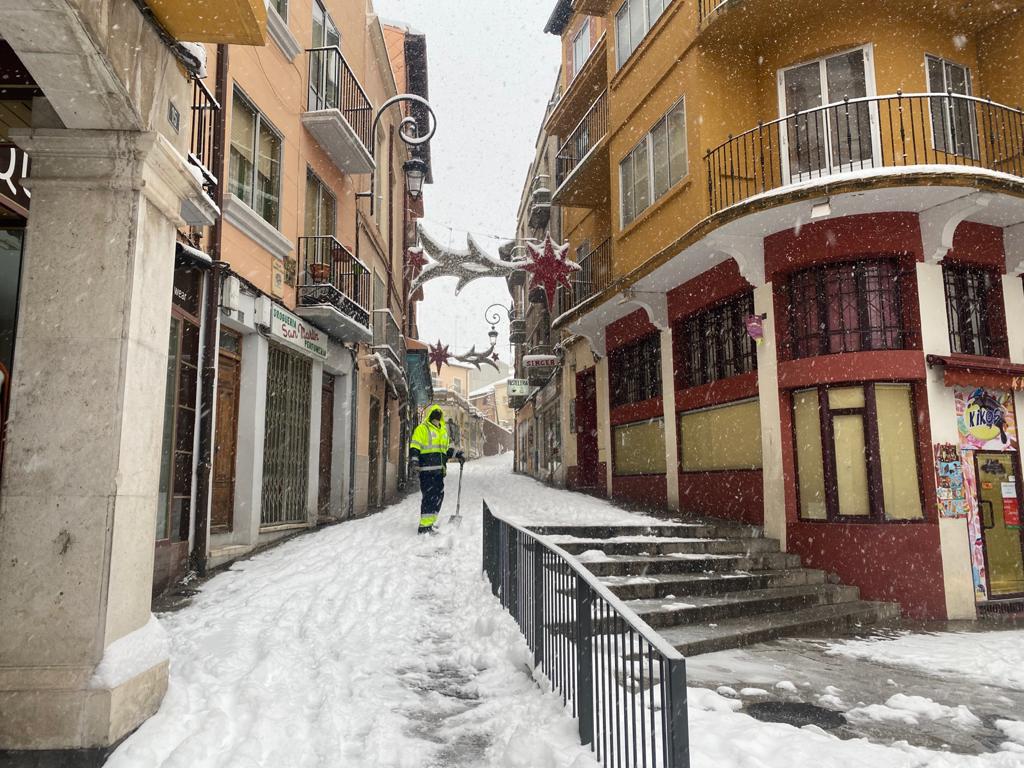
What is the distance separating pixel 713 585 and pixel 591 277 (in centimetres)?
995

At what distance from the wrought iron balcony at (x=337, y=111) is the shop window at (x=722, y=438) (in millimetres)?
8220

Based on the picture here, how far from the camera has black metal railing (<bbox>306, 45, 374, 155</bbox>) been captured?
42.0ft

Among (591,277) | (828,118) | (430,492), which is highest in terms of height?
(828,118)

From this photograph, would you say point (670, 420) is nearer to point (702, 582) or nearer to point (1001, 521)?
point (702, 582)

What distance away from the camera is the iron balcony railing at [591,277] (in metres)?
15.4

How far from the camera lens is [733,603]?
7395 millimetres

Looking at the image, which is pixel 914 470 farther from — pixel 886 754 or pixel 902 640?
pixel 886 754

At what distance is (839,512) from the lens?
913cm

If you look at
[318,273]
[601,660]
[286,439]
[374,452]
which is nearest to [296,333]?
[318,273]

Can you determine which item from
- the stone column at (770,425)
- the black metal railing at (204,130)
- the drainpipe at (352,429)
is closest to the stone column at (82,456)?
the black metal railing at (204,130)

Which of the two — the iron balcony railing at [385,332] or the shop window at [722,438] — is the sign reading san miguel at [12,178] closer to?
the shop window at [722,438]

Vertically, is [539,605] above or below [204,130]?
below

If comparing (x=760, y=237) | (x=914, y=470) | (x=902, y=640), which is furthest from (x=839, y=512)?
(x=760, y=237)

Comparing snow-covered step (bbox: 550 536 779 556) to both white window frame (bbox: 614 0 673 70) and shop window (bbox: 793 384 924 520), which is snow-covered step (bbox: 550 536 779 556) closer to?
shop window (bbox: 793 384 924 520)
